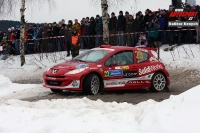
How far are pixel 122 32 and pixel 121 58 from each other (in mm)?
8928

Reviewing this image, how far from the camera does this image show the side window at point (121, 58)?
566 inches

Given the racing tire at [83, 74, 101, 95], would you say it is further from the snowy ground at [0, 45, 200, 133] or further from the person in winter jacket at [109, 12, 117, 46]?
the person in winter jacket at [109, 12, 117, 46]

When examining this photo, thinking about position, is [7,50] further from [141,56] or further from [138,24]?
[141,56]

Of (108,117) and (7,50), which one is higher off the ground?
(7,50)

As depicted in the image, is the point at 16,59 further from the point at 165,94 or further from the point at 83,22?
the point at 165,94

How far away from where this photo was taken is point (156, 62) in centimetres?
1536

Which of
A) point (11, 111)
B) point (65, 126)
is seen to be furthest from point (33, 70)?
point (65, 126)

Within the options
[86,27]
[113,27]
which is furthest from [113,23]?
[86,27]

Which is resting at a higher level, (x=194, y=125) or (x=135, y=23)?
(x=135, y=23)

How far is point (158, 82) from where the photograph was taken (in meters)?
15.2

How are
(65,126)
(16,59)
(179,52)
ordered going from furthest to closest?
(16,59) → (179,52) → (65,126)

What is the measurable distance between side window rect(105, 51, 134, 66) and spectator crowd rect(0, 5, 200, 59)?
18.6 ft

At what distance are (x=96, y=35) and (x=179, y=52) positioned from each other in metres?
5.09

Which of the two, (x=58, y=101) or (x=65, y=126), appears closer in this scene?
(x=65, y=126)
